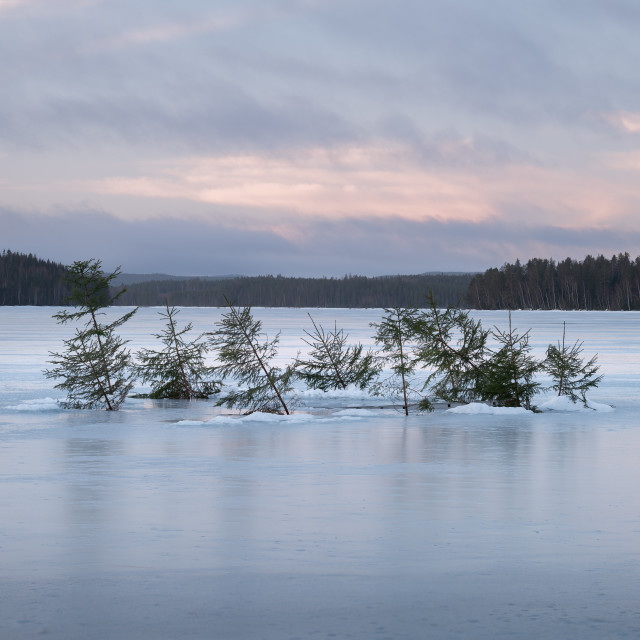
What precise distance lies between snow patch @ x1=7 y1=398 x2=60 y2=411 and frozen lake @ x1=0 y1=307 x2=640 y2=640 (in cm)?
438

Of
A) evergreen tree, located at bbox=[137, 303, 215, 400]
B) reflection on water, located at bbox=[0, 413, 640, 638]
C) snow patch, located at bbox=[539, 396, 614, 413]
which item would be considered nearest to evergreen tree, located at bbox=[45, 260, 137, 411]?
evergreen tree, located at bbox=[137, 303, 215, 400]

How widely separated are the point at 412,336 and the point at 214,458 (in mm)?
11029

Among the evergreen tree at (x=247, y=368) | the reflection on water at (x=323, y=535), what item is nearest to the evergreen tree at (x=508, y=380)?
the evergreen tree at (x=247, y=368)

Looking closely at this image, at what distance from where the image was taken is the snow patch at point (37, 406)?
23.7 m

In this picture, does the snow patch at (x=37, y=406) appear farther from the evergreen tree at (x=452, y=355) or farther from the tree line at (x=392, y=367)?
the evergreen tree at (x=452, y=355)

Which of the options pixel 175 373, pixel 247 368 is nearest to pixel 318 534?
pixel 247 368

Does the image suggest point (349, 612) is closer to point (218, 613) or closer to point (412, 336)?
point (218, 613)

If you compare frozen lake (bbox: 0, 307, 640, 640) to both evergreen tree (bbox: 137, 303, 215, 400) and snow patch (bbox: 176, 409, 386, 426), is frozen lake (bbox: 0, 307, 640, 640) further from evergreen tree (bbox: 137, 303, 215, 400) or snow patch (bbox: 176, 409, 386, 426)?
evergreen tree (bbox: 137, 303, 215, 400)

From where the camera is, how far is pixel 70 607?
285 inches

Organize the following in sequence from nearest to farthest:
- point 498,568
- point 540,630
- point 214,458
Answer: point 540,630
point 498,568
point 214,458

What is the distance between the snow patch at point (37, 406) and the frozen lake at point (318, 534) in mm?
4376

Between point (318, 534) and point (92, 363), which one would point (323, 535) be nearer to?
point (318, 534)

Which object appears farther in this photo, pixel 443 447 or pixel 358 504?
pixel 443 447

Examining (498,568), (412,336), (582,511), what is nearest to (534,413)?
(412,336)
